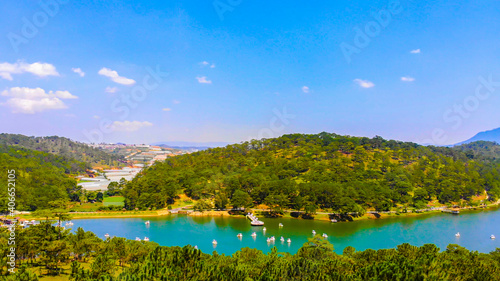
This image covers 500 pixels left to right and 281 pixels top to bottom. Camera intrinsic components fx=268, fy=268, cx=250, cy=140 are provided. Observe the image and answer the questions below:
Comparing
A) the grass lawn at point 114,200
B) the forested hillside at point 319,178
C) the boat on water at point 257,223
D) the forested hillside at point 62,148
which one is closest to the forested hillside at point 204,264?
the boat on water at point 257,223

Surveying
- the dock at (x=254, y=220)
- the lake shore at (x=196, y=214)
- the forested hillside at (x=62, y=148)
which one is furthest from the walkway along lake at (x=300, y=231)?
the forested hillside at (x=62, y=148)

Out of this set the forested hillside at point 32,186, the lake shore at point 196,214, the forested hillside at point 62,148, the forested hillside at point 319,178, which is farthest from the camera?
the forested hillside at point 62,148

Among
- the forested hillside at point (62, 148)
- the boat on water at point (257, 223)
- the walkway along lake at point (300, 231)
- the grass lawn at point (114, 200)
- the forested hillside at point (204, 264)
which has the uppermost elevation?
the forested hillside at point (62, 148)

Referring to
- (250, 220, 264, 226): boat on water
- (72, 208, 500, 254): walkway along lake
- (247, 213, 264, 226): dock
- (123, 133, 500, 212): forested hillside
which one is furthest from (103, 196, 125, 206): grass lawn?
(250, 220, 264, 226): boat on water

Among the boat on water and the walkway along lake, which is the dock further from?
the walkway along lake

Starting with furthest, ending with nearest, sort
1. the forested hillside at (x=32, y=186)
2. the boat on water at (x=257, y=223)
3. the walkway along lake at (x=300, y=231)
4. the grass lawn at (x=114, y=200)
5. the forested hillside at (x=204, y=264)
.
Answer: the grass lawn at (x=114, y=200), the forested hillside at (x=32, y=186), the boat on water at (x=257, y=223), the walkway along lake at (x=300, y=231), the forested hillside at (x=204, y=264)

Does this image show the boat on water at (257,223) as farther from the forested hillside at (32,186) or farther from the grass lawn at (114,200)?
the grass lawn at (114,200)

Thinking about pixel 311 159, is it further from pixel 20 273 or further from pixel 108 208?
pixel 20 273

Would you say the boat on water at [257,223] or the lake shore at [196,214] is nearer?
the boat on water at [257,223]

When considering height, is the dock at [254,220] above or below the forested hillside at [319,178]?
below
